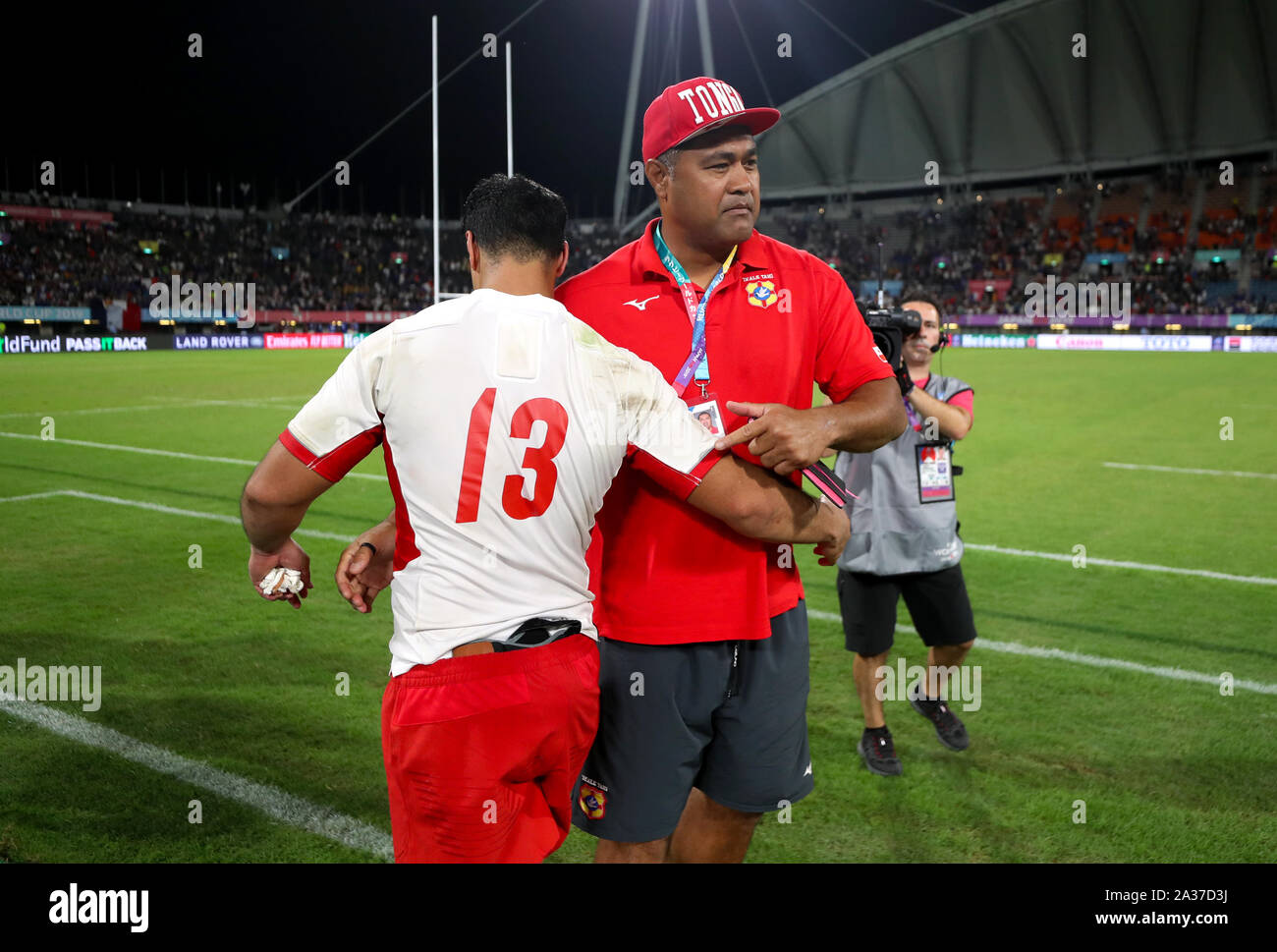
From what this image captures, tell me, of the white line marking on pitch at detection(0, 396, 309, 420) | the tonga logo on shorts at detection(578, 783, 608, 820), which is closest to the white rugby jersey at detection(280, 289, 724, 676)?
the tonga logo on shorts at detection(578, 783, 608, 820)

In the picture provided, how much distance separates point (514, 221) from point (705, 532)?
0.92m

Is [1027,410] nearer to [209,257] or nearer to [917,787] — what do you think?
[917,787]

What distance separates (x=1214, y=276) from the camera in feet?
170

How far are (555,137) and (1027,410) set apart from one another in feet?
139

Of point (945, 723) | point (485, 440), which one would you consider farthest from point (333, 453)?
point (945, 723)

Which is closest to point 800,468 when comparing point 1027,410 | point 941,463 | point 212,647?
point 941,463

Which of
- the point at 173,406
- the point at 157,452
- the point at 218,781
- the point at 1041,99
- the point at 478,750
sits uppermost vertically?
the point at 1041,99

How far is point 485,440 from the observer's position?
209cm

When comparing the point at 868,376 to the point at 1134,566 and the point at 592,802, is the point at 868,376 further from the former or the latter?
the point at 1134,566

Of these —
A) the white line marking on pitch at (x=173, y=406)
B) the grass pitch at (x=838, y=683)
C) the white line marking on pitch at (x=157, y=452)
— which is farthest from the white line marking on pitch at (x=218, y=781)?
the white line marking on pitch at (x=173, y=406)

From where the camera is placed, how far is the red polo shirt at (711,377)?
8.48ft

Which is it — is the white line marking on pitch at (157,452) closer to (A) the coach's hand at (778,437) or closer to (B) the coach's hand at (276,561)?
(B) the coach's hand at (276,561)

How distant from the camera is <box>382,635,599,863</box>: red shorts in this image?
2.08 metres

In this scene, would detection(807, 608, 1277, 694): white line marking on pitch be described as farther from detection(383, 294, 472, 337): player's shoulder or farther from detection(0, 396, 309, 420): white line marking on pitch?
detection(0, 396, 309, 420): white line marking on pitch
